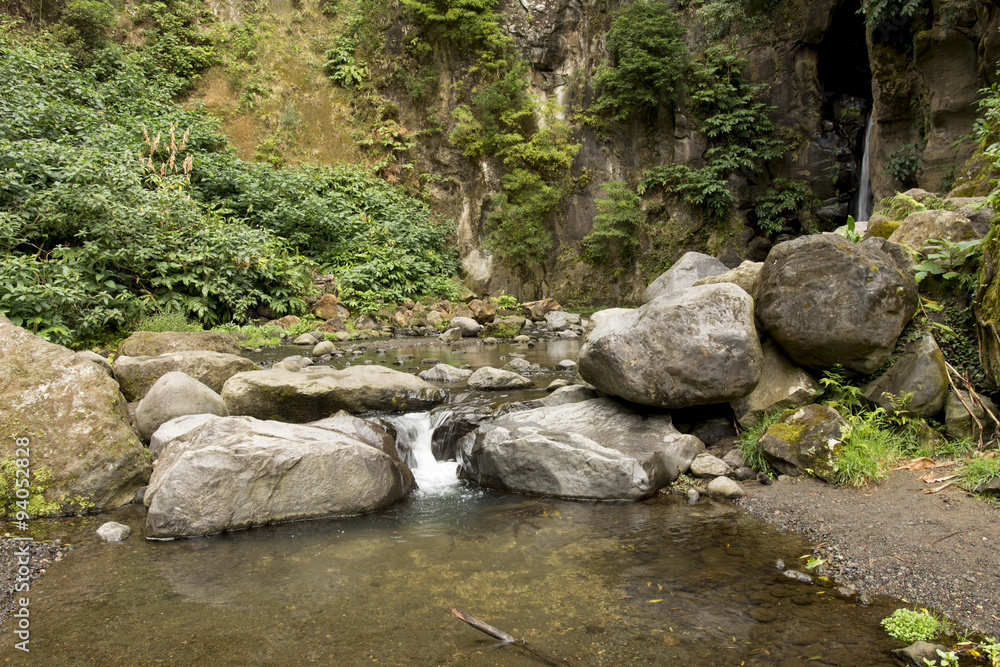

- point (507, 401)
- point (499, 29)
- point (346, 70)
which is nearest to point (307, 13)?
point (346, 70)

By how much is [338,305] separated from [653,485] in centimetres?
1210

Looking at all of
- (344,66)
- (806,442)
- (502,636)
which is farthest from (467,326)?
(344,66)

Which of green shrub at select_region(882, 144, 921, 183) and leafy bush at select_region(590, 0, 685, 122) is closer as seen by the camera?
green shrub at select_region(882, 144, 921, 183)

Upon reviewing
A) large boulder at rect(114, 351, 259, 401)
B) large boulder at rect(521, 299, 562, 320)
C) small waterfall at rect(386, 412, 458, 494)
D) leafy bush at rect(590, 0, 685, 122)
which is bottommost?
small waterfall at rect(386, 412, 458, 494)

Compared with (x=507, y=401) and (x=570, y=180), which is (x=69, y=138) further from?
(x=570, y=180)

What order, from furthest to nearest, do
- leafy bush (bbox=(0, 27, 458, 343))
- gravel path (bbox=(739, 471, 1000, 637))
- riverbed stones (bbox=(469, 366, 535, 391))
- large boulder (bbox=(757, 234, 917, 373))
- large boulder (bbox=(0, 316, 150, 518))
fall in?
1. leafy bush (bbox=(0, 27, 458, 343))
2. riverbed stones (bbox=(469, 366, 535, 391))
3. large boulder (bbox=(757, 234, 917, 373))
4. large boulder (bbox=(0, 316, 150, 518))
5. gravel path (bbox=(739, 471, 1000, 637))

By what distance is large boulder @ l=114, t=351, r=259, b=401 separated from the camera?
21.6 feet

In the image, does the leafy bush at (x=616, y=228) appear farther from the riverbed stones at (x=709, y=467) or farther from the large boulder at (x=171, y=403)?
the large boulder at (x=171, y=403)

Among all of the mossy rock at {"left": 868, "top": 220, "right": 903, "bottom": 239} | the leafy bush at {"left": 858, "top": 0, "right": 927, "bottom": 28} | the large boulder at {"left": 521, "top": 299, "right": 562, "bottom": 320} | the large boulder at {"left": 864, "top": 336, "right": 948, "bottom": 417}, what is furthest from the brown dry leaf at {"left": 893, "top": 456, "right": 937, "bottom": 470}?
the large boulder at {"left": 521, "top": 299, "right": 562, "bottom": 320}

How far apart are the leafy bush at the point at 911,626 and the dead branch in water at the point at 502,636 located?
5.94 feet

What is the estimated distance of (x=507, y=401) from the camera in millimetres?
7074

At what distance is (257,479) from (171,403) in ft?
6.62

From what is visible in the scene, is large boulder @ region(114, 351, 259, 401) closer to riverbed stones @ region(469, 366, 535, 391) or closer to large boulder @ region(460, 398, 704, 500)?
riverbed stones @ region(469, 366, 535, 391)

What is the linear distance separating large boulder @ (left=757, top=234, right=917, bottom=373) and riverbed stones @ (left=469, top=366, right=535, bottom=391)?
379 cm
